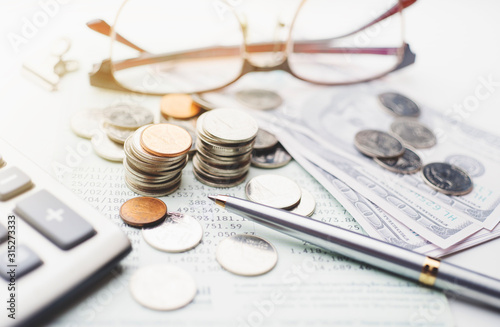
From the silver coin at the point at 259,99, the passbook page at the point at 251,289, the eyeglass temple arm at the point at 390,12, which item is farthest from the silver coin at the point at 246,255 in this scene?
the eyeglass temple arm at the point at 390,12

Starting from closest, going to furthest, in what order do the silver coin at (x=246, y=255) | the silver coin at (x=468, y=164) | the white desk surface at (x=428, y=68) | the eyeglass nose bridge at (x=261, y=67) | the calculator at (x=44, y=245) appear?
the calculator at (x=44, y=245) < the silver coin at (x=246, y=255) < the white desk surface at (x=428, y=68) < the silver coin at (x=468, y=164) < the eyeglass nose bridge at (x=261, y=67)

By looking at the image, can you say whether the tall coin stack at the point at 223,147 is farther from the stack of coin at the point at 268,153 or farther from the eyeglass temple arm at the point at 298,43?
the eyeglass temple arm at the point at 298,43

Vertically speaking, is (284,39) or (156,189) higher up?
(284,39)

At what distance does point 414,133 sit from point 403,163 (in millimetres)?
102

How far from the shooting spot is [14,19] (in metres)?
0.90

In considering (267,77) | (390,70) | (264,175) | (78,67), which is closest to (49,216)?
(264,175)

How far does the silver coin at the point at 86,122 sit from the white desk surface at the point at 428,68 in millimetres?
33

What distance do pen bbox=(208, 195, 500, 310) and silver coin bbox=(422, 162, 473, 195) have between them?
0.20 m

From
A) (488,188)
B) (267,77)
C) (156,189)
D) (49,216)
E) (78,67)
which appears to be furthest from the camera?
(267,77)

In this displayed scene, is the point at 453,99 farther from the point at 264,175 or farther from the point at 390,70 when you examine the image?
the point at 264,175

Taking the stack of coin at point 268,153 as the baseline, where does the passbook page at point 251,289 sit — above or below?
below

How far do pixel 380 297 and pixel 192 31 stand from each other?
707 millimetres

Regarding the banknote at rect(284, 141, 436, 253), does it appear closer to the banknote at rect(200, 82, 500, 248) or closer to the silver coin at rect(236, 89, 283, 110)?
the banknote at rect(200, 82, 500, 248)

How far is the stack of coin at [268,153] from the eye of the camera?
2.33 ft
